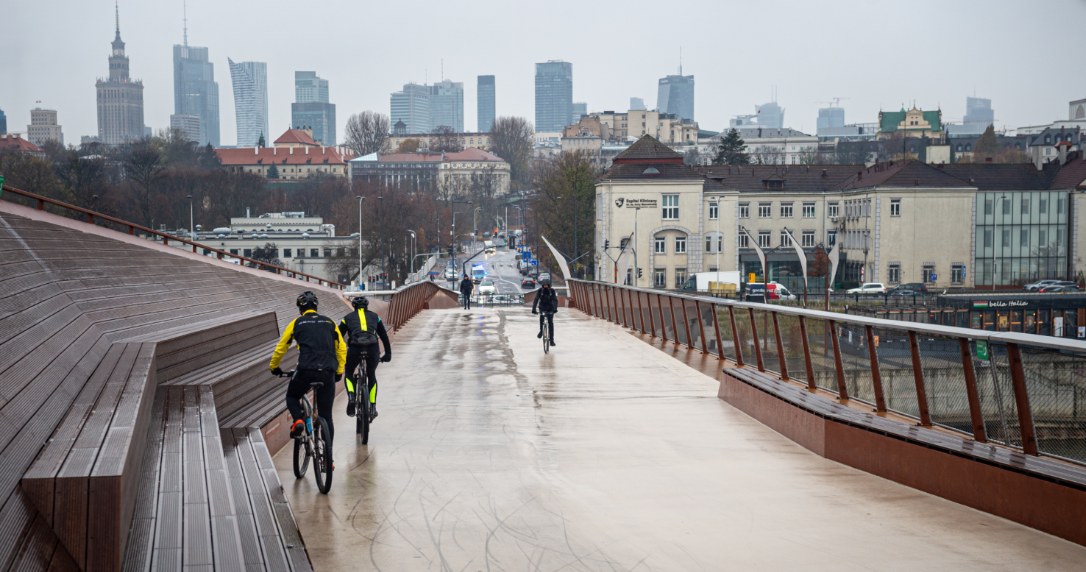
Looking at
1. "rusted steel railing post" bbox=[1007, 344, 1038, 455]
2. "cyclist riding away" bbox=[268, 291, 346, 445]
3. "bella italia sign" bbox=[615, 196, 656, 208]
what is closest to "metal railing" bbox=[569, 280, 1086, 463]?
"rusted steel railing post" bbox=[1007, 344, 1038, 455]

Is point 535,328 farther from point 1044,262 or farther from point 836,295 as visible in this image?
point 1044,262

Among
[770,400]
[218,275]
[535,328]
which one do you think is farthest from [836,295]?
[770,400]

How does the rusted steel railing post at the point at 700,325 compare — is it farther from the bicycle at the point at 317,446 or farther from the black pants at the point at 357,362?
the bicycle at the point at 317,446

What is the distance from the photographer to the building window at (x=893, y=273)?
283 feet

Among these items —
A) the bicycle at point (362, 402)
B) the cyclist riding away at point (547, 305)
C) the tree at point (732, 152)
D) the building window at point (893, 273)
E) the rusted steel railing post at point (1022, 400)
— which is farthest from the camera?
the tree at point (732, 152)

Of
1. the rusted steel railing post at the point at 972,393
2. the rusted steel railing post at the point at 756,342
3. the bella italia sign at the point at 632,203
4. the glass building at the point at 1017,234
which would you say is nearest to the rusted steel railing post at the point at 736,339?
the rusted steel railing post at the point at 756,342

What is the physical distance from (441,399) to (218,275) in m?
8.39

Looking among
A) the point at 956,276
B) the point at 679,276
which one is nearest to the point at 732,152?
the point at 679,276

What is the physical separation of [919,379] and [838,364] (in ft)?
7.06

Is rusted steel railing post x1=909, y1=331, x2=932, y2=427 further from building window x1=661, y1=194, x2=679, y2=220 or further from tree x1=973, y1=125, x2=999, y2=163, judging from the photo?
tree x1=973, y1=125, x2=999, y2=163

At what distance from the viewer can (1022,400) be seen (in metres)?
8.16

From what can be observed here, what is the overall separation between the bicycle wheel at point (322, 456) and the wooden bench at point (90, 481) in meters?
2.02

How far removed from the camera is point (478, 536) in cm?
829

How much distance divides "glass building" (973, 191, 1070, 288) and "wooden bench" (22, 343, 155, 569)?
83571 mm
